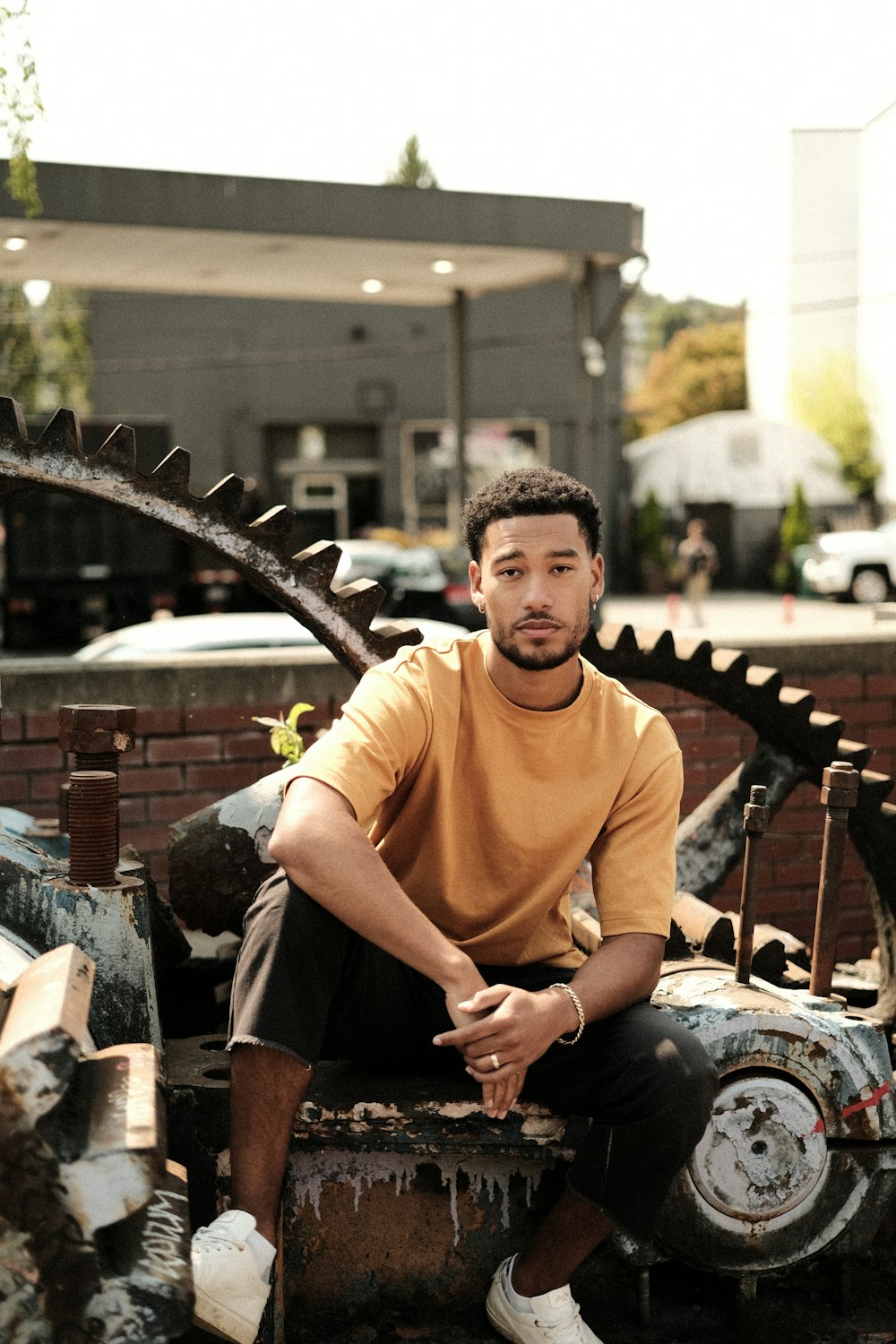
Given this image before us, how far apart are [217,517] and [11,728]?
67.8 inches

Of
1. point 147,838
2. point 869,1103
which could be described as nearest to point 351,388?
point 147,838

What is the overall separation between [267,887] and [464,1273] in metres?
1.03

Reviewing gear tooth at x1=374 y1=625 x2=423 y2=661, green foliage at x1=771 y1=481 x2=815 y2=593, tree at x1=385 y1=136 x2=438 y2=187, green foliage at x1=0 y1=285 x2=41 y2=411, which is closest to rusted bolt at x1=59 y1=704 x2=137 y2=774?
gear tooth at x1=374 y1=625 x2=423 y2=661

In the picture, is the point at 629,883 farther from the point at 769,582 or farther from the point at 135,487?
the point at 769,582

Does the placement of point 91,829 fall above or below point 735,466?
below

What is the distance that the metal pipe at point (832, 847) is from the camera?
3.31 metres

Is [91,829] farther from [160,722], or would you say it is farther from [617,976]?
[160,722]

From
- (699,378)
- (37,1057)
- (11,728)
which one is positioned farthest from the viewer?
(699,378)

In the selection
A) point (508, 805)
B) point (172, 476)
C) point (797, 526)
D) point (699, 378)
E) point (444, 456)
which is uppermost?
point (699, 378)

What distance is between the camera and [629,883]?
299 cm

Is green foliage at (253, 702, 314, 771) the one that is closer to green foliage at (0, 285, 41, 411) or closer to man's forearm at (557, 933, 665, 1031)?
man's forearm at (557, 933, 665, 1031)

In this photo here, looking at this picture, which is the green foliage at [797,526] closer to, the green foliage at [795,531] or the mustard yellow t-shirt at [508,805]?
the green foliage at [795,531]

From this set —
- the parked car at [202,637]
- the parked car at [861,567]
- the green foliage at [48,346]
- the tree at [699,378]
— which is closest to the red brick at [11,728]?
the parked car at [202,637]

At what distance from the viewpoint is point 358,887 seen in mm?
2768
